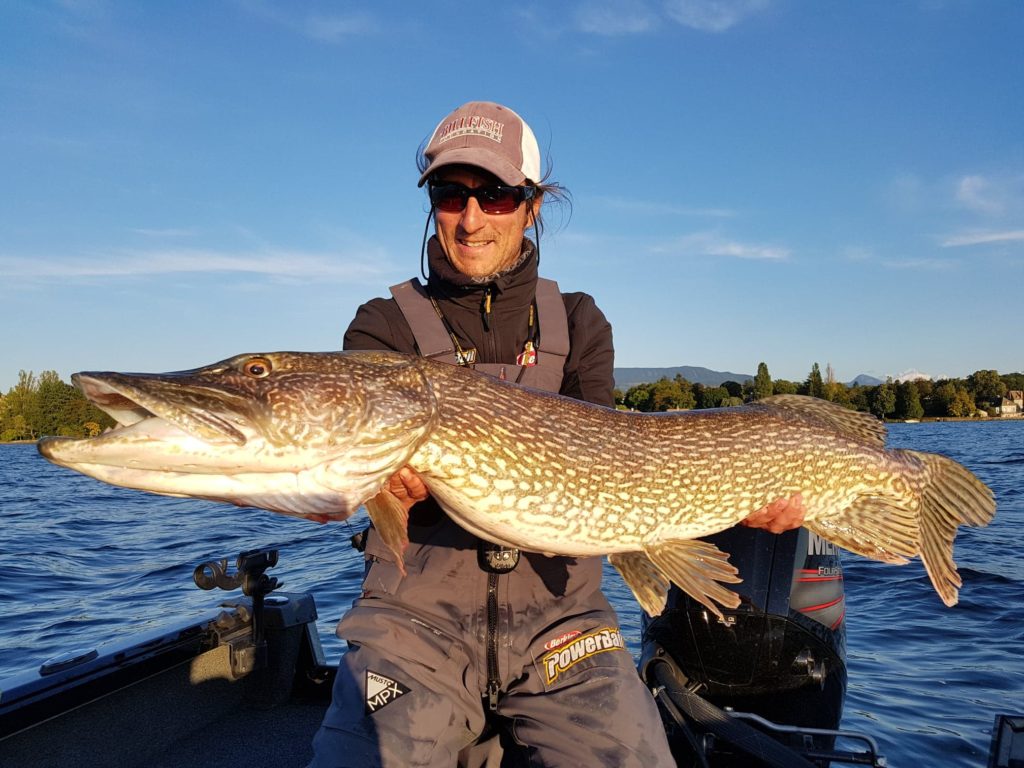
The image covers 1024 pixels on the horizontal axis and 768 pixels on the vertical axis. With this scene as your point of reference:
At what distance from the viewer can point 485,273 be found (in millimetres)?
3338

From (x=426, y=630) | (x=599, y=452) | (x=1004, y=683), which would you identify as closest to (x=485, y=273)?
(x=599, y=452)

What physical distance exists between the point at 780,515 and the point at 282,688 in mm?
2960

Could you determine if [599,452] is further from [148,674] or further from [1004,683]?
[1004,683]

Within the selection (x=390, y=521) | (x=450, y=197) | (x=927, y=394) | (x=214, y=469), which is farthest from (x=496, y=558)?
(x=927, y=394)

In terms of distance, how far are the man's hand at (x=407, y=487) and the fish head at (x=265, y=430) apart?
0.36ft

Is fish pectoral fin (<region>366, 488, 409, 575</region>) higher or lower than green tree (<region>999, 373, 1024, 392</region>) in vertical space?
lower

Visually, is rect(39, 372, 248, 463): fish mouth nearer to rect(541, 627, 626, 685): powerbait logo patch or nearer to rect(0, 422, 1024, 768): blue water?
rect(541, 627, 626, 685): powerbait logo patch

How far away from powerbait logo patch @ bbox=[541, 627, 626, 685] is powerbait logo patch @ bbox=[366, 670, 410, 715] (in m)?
0.52

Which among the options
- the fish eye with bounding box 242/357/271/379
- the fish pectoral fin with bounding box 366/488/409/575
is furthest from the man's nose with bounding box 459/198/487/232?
the fish pectoral fin with bounding box 366/488/409/575

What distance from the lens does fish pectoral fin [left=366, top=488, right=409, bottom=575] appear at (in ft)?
8.25

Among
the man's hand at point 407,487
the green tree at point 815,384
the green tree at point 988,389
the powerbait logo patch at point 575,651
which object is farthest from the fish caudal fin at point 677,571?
the green tree at point 988,389

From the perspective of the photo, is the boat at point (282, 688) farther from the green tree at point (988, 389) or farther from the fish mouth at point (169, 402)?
the green tree at point (988, 389)

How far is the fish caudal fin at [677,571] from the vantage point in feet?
9.75

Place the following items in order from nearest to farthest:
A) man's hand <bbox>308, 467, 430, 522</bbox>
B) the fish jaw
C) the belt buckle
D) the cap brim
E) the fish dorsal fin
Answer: the fish jaw < man's hand <bbox>308, 467, 430, 522</bbox> < the belt buckle < the cap brim < the fish dorsal fin
